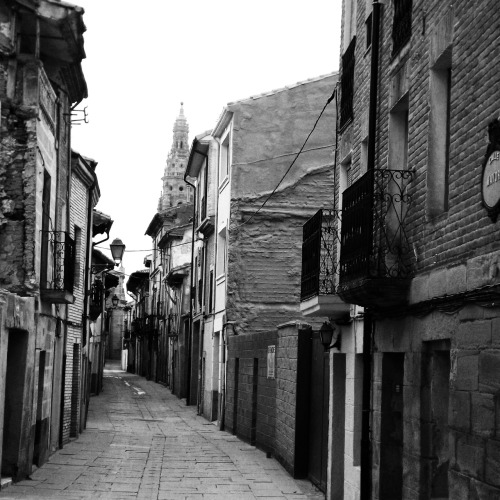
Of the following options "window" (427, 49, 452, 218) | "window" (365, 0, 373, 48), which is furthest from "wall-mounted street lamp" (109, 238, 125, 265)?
"window" (427, 49, 452, 218)

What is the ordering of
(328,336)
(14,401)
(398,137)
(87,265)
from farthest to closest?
1. (87,265)
2. (14,401)
3. (328,336)
4. (398,137)

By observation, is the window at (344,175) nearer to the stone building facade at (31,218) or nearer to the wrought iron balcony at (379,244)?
the wrought iron balcony at (379,244)

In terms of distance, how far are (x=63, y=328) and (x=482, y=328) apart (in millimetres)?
14479

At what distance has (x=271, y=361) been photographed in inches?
785

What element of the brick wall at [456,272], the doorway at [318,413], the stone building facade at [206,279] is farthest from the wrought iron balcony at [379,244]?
the stone building facade at [206,279]

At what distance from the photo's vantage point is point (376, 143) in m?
12.0

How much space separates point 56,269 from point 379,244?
8425 mm

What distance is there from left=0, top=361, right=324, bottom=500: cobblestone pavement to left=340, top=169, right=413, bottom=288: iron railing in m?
4.92

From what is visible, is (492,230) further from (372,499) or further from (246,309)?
(246,309)

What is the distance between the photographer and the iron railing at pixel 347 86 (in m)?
14.1

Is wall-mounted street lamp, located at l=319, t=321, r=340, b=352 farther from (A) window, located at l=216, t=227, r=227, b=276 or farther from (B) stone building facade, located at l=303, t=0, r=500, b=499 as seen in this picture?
(A) window, located at l=216, t=227, r=227, b=276

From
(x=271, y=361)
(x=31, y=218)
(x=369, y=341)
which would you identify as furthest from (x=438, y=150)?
(x=271, y=361)

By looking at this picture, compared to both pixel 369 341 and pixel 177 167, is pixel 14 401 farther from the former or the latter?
pixel 177 167

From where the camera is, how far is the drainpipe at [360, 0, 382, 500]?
11477mm
